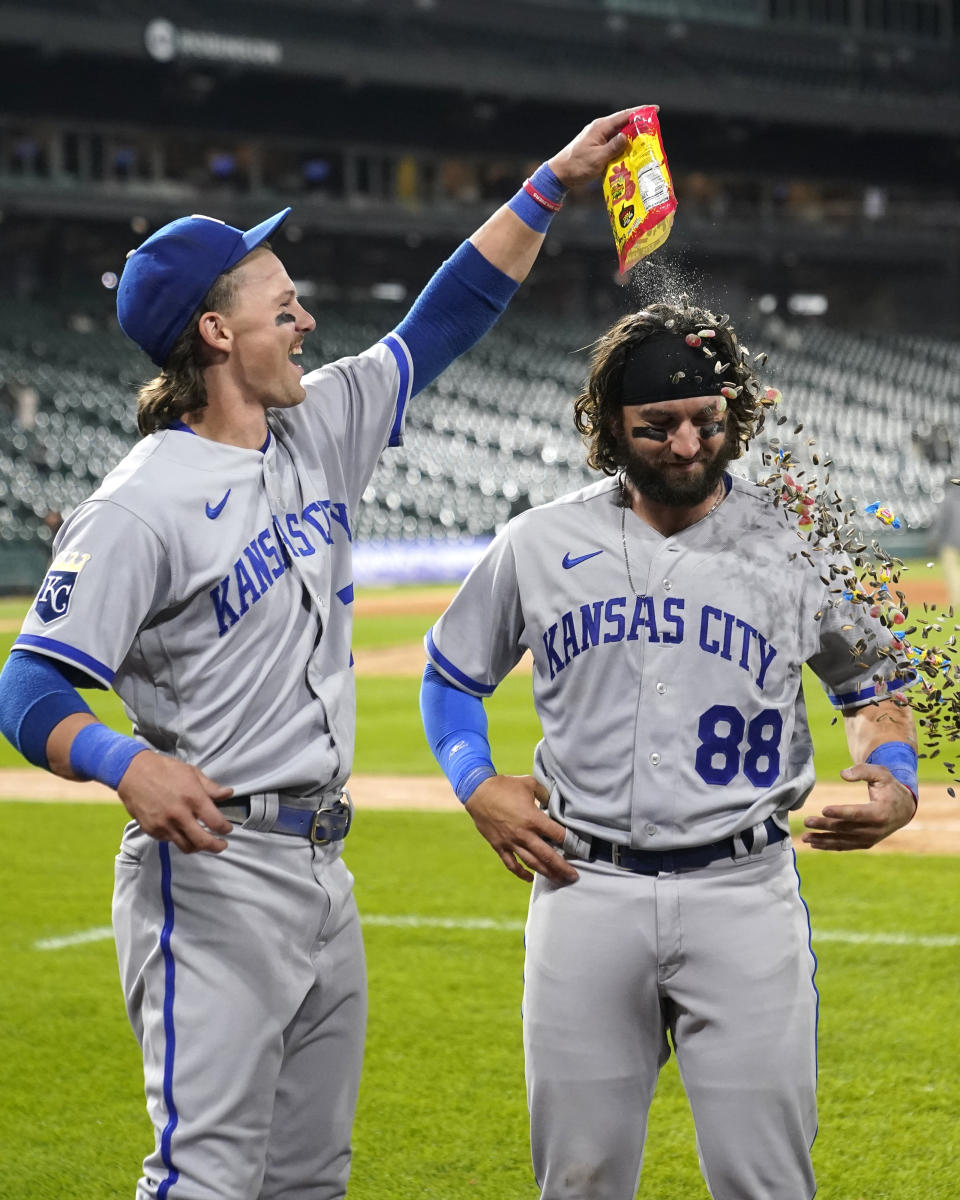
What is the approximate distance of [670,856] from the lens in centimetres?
282

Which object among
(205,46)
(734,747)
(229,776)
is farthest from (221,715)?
(205,46)

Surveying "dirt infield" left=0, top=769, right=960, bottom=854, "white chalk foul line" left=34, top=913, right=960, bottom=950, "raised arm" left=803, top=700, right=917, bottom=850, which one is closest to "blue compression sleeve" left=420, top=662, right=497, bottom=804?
"raised arm" left=803, top=700, right=917, bottom=850

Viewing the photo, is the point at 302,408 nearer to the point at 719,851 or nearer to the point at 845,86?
the point at 719,851

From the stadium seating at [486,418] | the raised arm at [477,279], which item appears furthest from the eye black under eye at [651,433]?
the stadium seating at [486,418]

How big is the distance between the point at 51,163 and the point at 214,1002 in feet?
118

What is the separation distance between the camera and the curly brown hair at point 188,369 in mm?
2965

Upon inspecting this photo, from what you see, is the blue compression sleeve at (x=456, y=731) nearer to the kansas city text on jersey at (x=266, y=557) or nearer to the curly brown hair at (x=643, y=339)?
the kansas city text on jersey at (x=266, y=557)

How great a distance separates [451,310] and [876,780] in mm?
1358

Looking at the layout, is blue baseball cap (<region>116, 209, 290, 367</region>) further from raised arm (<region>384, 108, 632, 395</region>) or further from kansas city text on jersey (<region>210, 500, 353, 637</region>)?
raised arm (<region>384, 108, 632, 395</region>)

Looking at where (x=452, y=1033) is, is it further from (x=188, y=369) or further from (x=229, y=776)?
(x=188, y=369)

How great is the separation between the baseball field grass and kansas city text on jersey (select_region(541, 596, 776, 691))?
6.16 ft

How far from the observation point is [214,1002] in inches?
106

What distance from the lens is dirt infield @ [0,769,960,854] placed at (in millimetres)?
8477

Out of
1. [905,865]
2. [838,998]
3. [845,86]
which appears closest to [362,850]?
[905,865]
